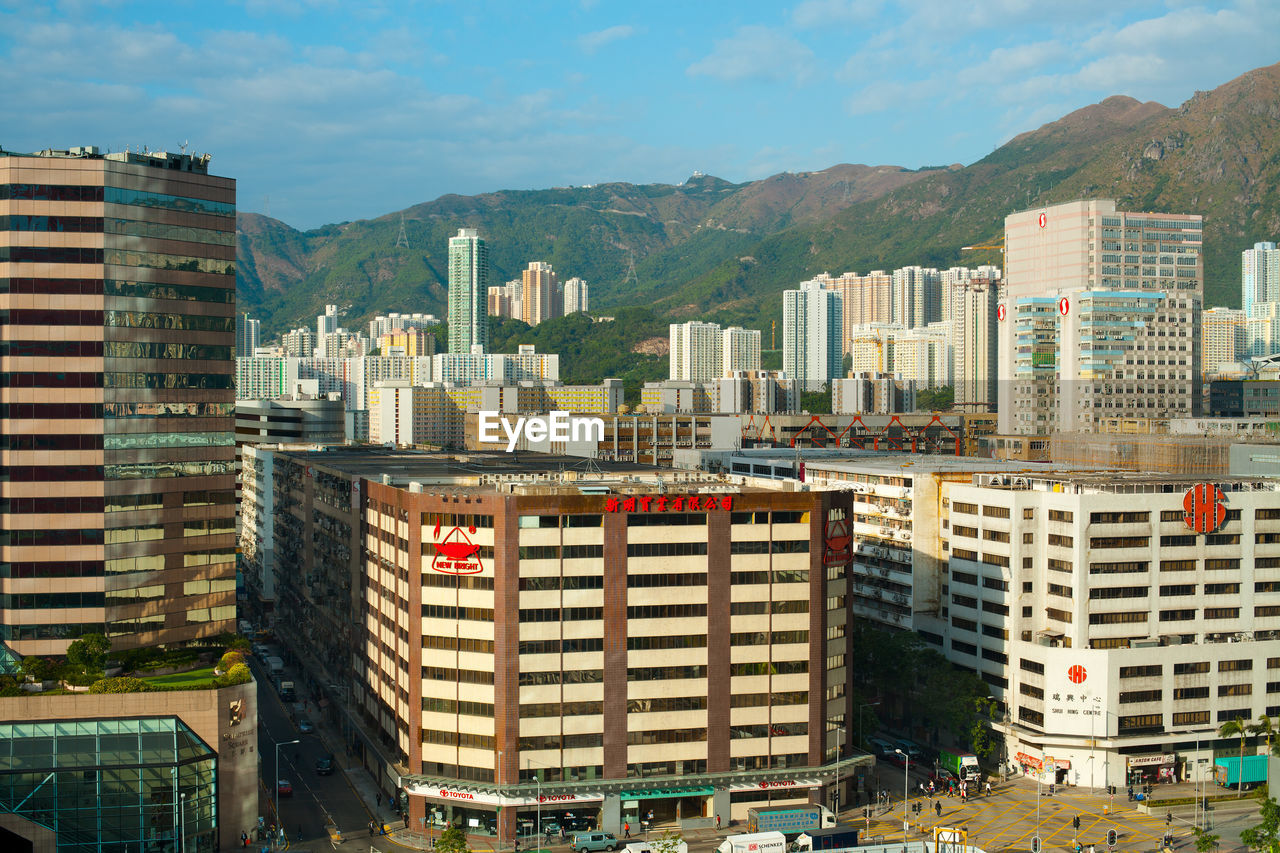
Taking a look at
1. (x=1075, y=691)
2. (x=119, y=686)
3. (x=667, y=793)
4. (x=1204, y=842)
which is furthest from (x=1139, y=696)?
(x=119, y=686)

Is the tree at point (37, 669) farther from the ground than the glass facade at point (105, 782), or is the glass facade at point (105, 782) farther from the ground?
the tree at point (37, 669)

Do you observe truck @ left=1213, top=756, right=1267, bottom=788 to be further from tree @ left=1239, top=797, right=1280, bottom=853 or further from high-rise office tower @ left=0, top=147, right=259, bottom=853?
high-rise office tower @ left=0, top=147, right=259, bottom=853

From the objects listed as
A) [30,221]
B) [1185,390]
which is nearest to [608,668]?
[30,221]

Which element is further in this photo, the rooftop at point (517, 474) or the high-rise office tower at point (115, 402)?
the rooftop at point (517, 474)

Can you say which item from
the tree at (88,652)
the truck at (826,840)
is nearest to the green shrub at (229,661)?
the tree at (88,652)

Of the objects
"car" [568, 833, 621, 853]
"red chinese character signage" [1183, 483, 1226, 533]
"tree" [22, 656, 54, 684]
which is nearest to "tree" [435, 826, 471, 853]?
"car" [568, 833, 621, 853]

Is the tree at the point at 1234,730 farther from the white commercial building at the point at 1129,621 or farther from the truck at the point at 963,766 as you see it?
the truck at the point at 963,766
